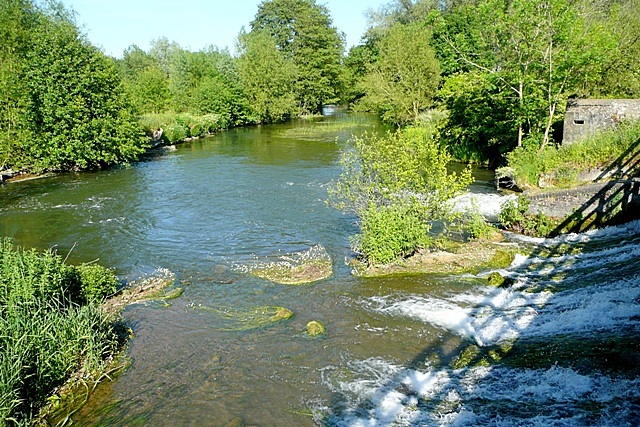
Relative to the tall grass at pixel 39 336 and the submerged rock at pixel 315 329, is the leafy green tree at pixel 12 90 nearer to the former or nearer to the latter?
the tall grass at pixel 39 336

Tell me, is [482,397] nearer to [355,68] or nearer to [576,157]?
[576,157]

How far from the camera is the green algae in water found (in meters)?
10.7

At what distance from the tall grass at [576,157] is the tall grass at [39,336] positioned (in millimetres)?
16136

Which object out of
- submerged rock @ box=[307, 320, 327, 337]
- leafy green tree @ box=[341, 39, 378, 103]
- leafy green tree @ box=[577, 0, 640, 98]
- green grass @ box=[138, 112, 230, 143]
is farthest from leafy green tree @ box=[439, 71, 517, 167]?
leafy green tree @ box=[341, 39, 378, 103]

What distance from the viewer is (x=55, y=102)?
26656mm

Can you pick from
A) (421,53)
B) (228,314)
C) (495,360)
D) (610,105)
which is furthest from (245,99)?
(495,360)

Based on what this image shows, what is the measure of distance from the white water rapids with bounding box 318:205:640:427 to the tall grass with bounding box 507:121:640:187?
5396 mm

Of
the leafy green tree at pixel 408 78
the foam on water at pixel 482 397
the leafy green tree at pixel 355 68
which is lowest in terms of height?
the foam on water at pixel 482 397

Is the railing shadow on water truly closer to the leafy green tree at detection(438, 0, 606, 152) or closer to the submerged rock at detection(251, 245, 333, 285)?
the submerged rock at detection(251, 245, 333, 285)

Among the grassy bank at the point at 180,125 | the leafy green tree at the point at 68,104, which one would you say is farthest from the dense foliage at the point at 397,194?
the grassy bank at the point at 180,125

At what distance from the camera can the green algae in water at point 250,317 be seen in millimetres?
10688

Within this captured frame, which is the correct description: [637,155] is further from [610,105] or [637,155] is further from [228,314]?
[228,314]

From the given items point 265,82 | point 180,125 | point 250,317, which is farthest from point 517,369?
point 265,82

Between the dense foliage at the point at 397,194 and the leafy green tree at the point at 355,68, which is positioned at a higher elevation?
the leafy green tree at the point at 355,68
